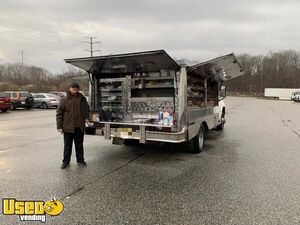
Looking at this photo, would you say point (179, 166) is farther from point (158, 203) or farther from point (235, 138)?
point (235, 138)

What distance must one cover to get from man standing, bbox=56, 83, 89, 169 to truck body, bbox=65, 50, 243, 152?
76 cm

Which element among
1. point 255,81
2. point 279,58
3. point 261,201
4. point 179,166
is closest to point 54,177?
point 179,166

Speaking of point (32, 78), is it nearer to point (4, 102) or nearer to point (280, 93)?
point (4, 102)

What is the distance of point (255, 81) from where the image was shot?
8175 centimetres

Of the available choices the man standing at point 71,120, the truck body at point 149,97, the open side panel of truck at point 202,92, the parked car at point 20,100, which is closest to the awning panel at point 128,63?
the truck body at point 149,97

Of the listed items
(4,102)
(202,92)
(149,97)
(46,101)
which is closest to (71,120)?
(149,97)

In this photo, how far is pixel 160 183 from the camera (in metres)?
4.63

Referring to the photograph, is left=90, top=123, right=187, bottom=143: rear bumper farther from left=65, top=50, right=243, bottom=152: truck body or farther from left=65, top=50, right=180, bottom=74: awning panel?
left=65, top=50, right=180, bottom=74: awning panel

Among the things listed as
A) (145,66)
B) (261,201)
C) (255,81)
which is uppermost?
(255,81)

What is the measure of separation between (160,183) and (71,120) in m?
2.30

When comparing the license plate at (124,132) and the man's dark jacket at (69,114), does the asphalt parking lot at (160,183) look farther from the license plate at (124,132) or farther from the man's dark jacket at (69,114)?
the man's dark jacket at (69,114)

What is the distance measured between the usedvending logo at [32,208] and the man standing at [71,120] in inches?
64.6

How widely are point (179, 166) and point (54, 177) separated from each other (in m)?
2.58

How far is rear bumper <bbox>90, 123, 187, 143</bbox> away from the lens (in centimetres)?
551
